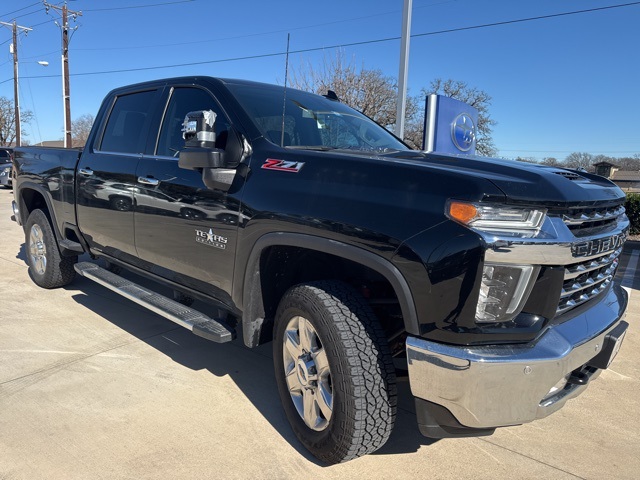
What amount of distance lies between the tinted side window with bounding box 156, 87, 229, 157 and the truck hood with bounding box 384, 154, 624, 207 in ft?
5.41

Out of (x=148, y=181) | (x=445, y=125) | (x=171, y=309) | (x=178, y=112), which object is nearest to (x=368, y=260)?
(x=171, y=309)

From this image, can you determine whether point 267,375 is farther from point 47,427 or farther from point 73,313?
point 73,313

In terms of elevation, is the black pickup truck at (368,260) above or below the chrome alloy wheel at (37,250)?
above

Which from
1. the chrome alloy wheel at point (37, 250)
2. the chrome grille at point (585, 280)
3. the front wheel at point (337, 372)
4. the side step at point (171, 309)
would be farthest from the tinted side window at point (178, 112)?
the chrome alloy wheel at point (37, 250)

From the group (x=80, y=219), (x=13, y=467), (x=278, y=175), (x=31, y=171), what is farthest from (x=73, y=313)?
(x=278, y=175)

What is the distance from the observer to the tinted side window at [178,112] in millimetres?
3381

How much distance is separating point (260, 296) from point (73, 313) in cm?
284

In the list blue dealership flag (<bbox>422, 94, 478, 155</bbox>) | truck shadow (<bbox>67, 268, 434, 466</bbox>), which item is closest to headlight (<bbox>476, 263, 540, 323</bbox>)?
truck shadow (<bbox>67, 268, 434, 466</bbox>)

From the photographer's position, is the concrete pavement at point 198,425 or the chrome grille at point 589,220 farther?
the concrete pavement at point 198,425

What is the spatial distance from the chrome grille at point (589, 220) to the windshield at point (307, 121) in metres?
1.34

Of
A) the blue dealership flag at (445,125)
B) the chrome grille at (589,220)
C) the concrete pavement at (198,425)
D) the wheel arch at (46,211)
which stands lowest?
the concrete pavement at (198,425)

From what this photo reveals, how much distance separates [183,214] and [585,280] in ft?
7.59

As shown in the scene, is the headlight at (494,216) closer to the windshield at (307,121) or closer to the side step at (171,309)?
the windshield at (307,121)

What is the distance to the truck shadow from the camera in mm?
2863
